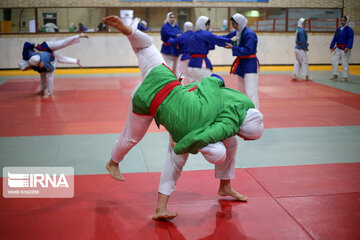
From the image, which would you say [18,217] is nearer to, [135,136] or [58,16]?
[135,136]

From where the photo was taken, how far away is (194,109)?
292 centimetres

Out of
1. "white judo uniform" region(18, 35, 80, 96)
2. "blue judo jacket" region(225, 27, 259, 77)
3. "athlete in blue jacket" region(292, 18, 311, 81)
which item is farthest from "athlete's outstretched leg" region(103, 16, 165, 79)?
"athlete in blue jacket" region(292, 18, 311, 81)

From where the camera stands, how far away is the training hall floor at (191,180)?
3.22m

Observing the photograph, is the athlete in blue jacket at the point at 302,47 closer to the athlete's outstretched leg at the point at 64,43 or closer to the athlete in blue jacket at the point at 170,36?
the athlete in blue jacket at the point at 170,36

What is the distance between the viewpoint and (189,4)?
1664cm

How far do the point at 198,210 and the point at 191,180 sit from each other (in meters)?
0.73

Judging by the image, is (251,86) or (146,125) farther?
(251,86)

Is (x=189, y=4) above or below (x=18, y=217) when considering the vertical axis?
above

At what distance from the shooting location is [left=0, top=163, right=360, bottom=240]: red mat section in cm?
314

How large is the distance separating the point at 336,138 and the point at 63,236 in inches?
169

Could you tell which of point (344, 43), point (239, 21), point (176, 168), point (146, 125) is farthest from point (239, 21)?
point (344, 43)

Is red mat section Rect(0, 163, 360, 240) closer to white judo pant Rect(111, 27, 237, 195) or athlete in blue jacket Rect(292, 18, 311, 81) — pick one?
white judo pant Rect(111, 27, 237, 195)

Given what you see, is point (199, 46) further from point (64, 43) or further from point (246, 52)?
point (64, 43)

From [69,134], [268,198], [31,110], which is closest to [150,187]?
[268,198]
